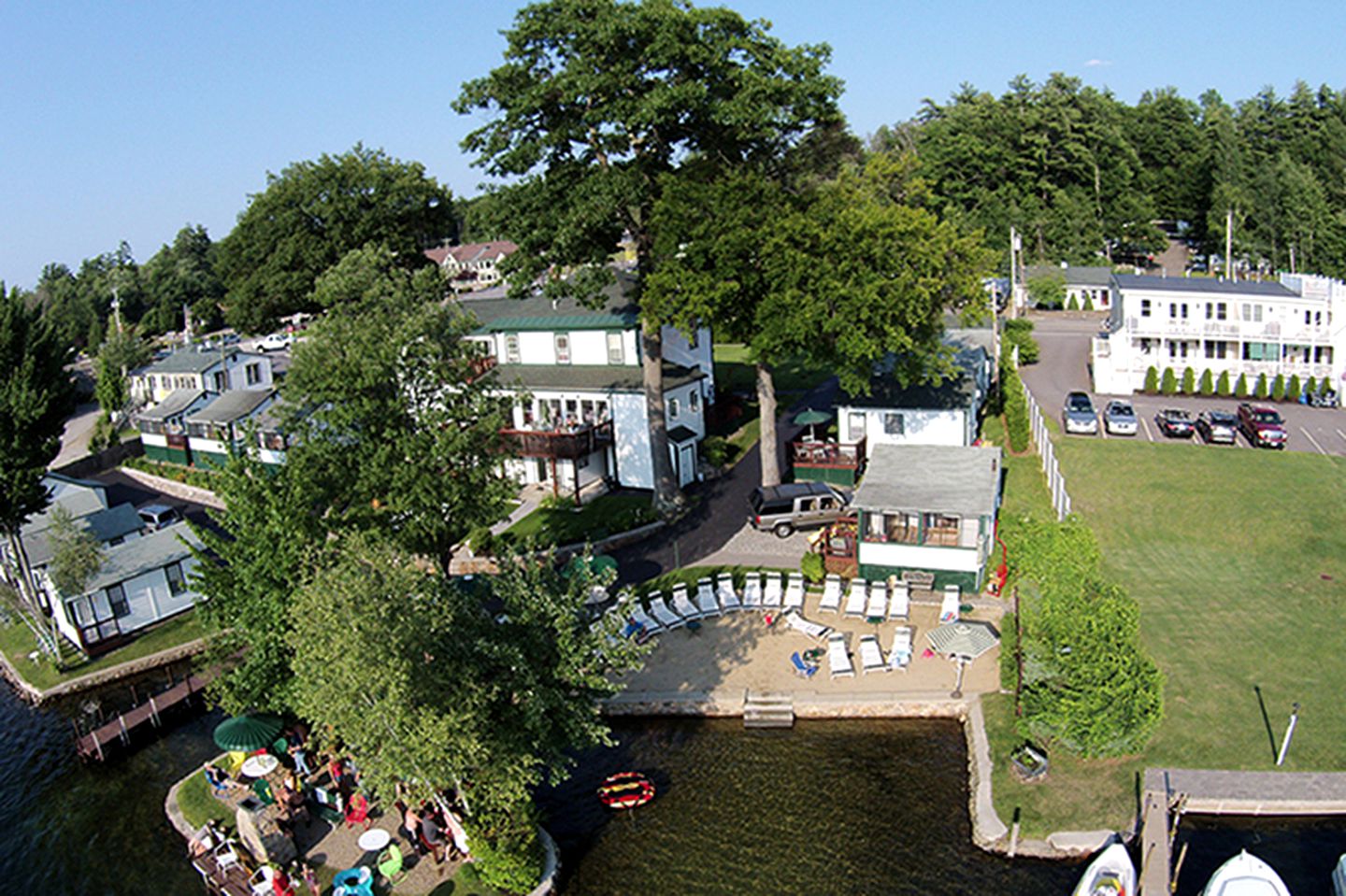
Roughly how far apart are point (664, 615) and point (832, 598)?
230 inches

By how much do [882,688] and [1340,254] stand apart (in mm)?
86780

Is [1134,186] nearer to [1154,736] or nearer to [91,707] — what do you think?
[1154,736]

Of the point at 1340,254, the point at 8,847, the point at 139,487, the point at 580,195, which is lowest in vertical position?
the point at 8,847

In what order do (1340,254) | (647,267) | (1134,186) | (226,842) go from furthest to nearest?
(1134,186), (1340,254), (647,267), (226,842)

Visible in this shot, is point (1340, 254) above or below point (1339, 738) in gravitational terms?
above

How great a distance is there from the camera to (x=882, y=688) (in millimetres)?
26812

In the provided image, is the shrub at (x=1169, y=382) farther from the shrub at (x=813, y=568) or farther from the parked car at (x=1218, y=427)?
the shrub at (x=813, y=568)

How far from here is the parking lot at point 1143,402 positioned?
44031mm

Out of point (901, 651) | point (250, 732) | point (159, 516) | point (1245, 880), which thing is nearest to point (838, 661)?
point (901, 651)

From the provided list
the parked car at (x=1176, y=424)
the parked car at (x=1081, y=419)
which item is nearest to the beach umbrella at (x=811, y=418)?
the parked car at (x=1081, y=419)

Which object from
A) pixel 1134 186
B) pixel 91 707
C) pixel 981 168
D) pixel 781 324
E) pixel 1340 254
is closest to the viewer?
pixel 91 707

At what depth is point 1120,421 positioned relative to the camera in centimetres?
4506

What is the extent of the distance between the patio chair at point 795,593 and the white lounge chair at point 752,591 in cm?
98

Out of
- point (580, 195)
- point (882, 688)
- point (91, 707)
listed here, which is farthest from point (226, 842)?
point (580, 195)
